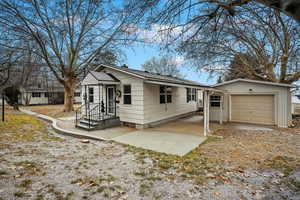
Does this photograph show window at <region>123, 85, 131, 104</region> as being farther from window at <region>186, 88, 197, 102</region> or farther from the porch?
window at <region>186, 88, 197, 102</region>

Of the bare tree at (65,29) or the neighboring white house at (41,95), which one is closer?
the bare tree at (65,29)

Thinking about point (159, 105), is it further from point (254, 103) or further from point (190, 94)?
point (254, 103)

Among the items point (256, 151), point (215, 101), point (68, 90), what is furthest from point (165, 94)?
point (68, 90)

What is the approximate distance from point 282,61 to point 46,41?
742 inches

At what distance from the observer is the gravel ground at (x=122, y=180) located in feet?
8.82

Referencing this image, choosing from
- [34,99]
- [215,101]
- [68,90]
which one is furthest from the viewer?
[34,99]

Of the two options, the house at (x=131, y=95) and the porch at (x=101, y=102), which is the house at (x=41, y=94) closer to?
the porch at (x=101, y=102)

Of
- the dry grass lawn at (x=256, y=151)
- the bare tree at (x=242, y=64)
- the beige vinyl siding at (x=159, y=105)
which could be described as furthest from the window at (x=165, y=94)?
the bare tree at (x=242, y=64)

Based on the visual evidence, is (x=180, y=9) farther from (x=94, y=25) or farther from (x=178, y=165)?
(x=94, y=25)

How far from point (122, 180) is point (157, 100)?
6.64 metres

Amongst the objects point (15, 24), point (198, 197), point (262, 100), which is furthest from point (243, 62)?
point (15, 24)

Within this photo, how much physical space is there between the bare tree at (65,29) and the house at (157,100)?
465 cm

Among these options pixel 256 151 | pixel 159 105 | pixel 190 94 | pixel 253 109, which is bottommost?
pixel 256 151

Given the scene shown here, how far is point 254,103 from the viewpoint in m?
9.91
